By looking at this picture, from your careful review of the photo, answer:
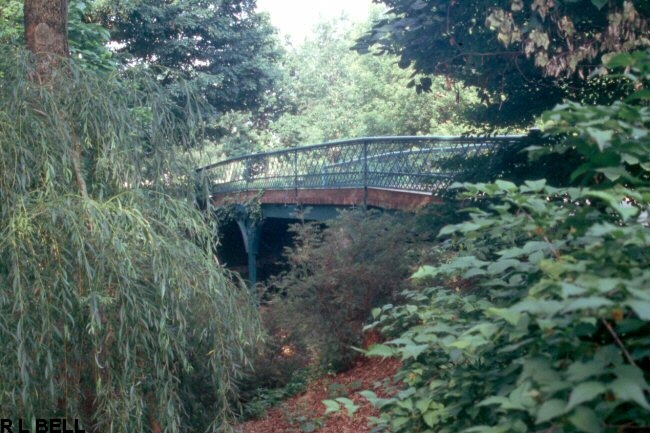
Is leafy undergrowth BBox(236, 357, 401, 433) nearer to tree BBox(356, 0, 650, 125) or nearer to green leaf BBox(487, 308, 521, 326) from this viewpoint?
tree BBox(356, 0, 650, 125)

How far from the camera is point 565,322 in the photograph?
6.68ft

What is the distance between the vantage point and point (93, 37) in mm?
11883

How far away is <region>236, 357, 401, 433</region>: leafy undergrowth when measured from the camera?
27.0ft

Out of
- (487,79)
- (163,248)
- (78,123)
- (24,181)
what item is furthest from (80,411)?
(487,79)

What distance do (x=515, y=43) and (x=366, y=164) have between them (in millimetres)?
6512

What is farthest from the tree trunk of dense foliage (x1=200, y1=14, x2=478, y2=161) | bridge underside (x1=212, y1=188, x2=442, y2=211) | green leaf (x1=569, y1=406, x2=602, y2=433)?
dense foliage (x1=200, y1=14, x2=478, y2=161)

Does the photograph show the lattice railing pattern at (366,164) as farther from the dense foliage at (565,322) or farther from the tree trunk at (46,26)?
the dense foliage at (565,322)

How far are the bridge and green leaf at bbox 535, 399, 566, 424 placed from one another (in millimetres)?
5110

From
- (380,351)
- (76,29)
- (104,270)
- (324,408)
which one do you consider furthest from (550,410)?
(76,29)

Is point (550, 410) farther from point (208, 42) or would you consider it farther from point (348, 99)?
point (348, 99)

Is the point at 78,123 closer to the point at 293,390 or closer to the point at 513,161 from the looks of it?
the point at 513,161

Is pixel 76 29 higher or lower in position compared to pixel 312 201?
higher

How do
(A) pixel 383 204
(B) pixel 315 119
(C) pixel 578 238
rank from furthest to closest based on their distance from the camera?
1. (B) pixel 315 119
2. (A) pixel 383 204
3. (C) pixel 578 238

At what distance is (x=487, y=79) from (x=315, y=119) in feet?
127
